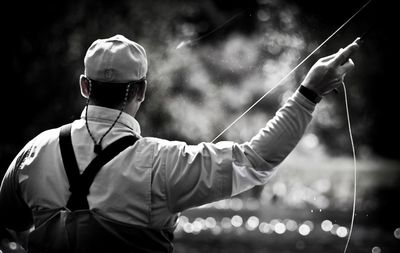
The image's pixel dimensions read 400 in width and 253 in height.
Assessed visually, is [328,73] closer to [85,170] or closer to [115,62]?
[115,62]

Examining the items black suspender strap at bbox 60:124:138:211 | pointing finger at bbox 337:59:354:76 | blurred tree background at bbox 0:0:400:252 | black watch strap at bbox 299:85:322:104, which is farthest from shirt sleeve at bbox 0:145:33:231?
blurred tree background at bbox 0:0:400:252

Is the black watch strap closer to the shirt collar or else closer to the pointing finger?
the pointing finger

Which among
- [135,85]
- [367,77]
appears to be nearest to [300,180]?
[367,77]

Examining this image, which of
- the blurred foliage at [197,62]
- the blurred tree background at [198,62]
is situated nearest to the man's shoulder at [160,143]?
the blurred foliage at [197,62]

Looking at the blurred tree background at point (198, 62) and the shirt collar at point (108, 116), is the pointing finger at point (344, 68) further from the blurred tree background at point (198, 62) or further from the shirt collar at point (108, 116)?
the blurred tree background at point (198, 62)

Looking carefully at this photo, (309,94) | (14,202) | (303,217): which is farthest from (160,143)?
(303,217)

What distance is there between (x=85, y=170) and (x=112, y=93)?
0.31 meters

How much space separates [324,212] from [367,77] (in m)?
11.1

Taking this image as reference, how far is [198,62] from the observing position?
678cm

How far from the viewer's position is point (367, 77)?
30.9 ft

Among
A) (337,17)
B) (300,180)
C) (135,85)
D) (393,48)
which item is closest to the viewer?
(135,85)

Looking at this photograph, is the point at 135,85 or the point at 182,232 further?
the point at 182,232

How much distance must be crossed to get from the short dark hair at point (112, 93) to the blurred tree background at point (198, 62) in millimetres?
2320

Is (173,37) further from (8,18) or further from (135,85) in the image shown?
(135,85)
